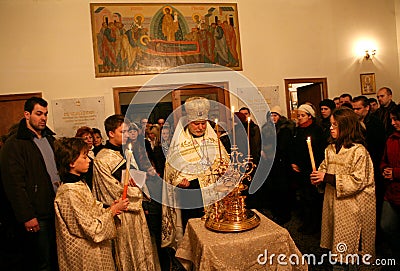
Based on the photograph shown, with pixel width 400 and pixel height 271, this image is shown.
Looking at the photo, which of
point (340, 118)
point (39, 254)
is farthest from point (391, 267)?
point (39, 254)

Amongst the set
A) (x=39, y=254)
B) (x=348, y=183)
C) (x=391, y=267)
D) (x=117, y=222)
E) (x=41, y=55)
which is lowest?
(x=391, y=267)

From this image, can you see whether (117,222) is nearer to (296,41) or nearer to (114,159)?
(114,159)

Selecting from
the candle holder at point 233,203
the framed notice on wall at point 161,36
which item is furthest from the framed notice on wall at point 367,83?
the candle holder at point 233,203

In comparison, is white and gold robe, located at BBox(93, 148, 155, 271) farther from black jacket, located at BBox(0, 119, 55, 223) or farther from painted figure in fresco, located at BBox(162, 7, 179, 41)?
painted figure in fresco, located at BBox(162, 7, 179, 41)

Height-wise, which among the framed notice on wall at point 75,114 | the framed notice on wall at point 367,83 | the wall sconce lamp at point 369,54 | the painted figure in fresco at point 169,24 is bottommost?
the framed notice on wall at point 75,114

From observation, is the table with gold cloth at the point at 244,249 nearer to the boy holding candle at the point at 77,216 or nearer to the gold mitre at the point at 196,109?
the boy holding candle at the point at 77,216

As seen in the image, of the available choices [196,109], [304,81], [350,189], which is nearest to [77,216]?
[196,109]

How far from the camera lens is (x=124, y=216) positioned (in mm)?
2684

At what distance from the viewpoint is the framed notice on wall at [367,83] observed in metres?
7.12

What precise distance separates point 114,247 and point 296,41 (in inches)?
219

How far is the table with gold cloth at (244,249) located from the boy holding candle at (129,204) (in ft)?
2.44

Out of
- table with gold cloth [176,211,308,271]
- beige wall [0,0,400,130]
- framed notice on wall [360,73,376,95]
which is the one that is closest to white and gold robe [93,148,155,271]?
table with gold cloth [176,211,308,271]

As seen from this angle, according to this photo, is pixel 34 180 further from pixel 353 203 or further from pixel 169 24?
pixel 169 24

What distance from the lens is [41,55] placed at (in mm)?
5539
